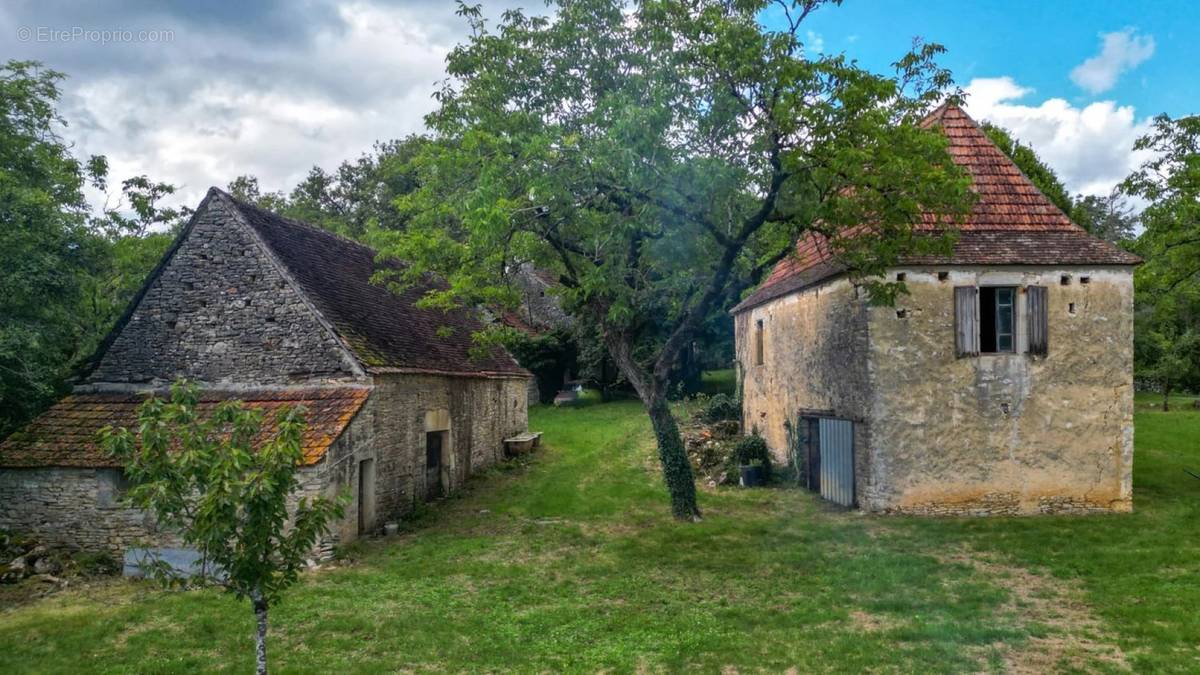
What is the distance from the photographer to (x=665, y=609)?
8.99m

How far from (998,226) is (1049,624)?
8.72m

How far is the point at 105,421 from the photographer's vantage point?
1276cm

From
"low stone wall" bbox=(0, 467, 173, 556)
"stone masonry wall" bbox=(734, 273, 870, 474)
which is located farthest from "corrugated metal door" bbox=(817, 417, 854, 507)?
Answer: "low stone wall" bbox=(0, 467, 173, 556)

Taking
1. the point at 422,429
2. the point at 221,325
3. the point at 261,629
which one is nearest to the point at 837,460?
the point at 422,429

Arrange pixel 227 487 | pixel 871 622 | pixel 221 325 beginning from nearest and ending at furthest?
1. pixel 227 487
2. pixel 871 622
3. pixel 221 325

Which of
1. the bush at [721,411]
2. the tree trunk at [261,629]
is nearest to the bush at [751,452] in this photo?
the bush at [721,411]

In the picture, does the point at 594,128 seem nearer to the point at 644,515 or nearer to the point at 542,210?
the point at 542,210

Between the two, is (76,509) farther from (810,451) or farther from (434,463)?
(810,451)

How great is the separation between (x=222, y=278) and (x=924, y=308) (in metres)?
13.3

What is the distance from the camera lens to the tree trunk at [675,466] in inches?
537

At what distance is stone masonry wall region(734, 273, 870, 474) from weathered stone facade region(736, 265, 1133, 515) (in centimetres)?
27

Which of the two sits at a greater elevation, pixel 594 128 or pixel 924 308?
pixel 594 128

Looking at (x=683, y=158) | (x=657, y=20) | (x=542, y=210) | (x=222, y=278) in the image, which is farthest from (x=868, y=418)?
(x=222, y=278)

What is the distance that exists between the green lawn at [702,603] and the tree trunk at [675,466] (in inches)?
18.0
